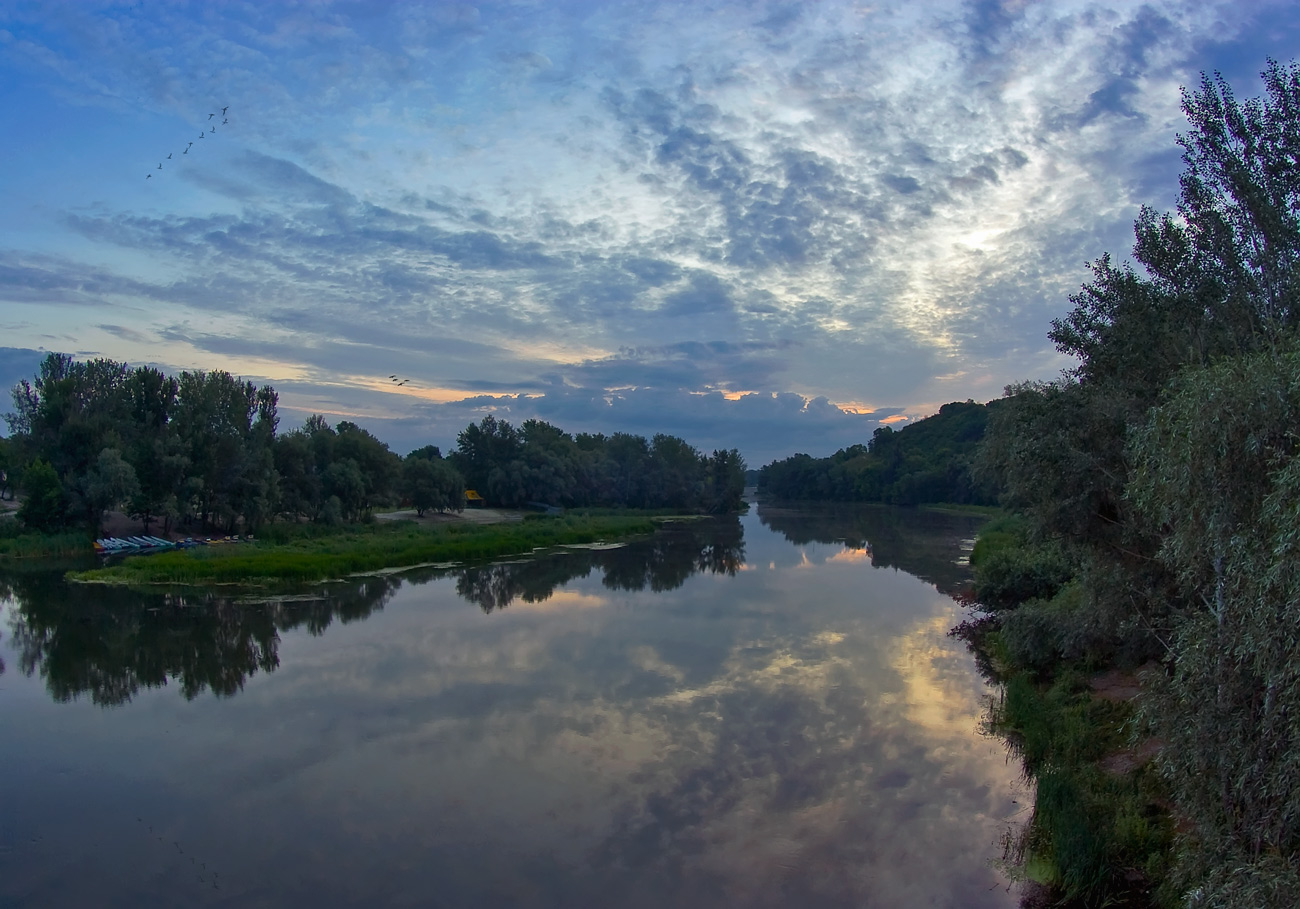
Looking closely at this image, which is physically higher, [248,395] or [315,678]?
[248,395]

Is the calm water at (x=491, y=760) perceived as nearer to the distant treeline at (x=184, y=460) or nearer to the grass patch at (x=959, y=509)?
the distant treeline at (x=184, y=460)

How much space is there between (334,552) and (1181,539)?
3489 cm

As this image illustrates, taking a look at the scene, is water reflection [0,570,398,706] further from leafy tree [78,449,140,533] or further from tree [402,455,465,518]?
tree [402,455,465,518]

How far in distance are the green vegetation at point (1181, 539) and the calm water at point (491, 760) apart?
138 centimetres

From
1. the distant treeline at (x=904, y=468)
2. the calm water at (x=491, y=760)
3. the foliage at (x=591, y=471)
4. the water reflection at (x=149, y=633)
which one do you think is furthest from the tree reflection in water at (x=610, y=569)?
the distant treeline at (x=904, y=468)

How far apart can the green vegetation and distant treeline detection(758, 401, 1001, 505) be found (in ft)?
278

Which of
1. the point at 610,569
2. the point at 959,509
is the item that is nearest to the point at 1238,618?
the point at 610,569

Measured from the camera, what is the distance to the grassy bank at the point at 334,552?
30438 millimetres

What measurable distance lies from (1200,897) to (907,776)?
233 inches

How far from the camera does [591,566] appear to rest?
38406mm

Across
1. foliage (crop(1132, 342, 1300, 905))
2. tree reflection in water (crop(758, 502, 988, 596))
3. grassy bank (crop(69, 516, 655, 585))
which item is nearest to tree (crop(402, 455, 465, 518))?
grassy bank (crop(69, 516, 655, 585))

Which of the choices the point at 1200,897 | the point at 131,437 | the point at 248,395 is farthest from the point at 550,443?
the point at 1200,897

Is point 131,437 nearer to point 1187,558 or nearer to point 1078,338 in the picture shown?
point 1078,338

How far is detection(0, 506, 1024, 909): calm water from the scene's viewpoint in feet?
29.8
